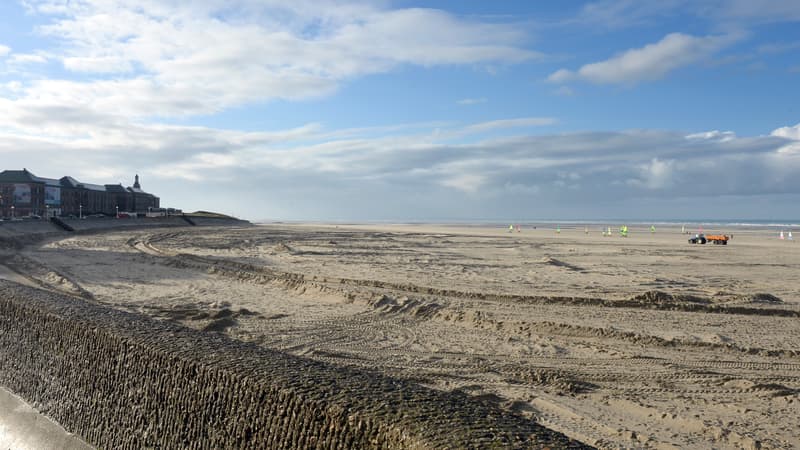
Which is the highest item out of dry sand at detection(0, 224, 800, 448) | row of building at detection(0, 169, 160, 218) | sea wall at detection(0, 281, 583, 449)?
row of building at detection(0, 169, 160, 218)

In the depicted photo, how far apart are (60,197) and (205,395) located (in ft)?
324

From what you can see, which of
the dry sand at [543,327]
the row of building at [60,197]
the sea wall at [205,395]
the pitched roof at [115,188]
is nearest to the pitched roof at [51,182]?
the row of building at [60,197]

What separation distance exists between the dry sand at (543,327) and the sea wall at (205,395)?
3.60 meters

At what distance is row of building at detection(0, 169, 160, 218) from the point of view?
246 ft

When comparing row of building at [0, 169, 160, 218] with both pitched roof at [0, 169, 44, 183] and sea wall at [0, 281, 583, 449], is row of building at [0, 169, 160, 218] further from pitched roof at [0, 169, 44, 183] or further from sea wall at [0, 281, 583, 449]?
sea wall at [0, 281, 583, 449]

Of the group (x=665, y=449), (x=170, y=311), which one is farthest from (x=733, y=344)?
(x=170, y=311)

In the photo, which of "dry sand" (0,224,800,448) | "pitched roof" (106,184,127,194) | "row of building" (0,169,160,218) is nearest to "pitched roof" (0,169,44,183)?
"row of building" (0,169,160,218)

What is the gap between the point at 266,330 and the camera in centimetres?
1088

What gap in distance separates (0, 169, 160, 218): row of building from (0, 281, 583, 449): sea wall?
70813 millimetres

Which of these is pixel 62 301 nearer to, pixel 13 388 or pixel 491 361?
pixel 13 388

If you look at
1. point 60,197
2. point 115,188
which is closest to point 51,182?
point 60,197

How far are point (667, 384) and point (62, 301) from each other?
7.49m

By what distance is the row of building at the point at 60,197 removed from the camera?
75125 millimetres

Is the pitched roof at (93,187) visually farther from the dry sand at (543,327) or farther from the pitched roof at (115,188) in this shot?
the dry sand at (543,327)
